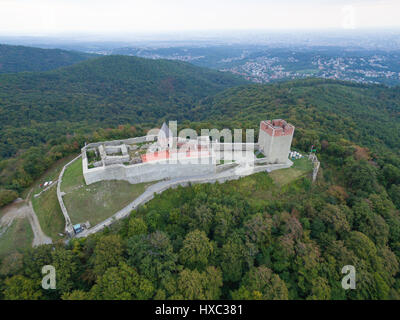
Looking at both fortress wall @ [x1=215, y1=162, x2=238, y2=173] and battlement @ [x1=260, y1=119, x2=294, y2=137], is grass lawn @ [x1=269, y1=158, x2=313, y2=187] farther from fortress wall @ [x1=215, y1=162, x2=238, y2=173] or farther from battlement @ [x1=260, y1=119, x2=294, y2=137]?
fortress wall @ [x1=215, y1=162, x2=238, y2=173]

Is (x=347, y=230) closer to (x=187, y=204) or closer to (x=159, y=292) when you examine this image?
(x=187, y=204)

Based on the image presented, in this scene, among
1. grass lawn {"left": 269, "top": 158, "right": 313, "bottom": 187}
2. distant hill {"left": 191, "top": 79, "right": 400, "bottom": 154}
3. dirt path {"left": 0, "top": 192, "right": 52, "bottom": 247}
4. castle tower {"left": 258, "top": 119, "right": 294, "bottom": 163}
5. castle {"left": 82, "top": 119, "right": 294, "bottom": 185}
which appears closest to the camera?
dirt path {"left": 0, "top": 192, "right": 52, "bottom": 247}

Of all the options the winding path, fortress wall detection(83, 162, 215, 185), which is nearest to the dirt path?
fortress wall detection(83, 162, 215, 185)

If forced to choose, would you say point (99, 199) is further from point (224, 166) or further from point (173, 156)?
point (224, 166)

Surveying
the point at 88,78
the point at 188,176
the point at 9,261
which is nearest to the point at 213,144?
the point at 188,176

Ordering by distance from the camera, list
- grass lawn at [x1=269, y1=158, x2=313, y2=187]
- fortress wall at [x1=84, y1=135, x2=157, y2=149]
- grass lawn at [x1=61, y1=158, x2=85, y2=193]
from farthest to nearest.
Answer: fortress wall at [x1=84, y1=135, x2=157, y2=149]
grass lawn at [x1=269, y1=158, x2=313, y2=187]
grass lawn at [x1=61, y1=158, x2=85, y2=193]

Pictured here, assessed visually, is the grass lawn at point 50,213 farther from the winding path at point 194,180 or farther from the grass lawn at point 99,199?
the winding path at point 194,180

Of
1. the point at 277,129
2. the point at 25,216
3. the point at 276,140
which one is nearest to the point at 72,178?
the point at 25,216
